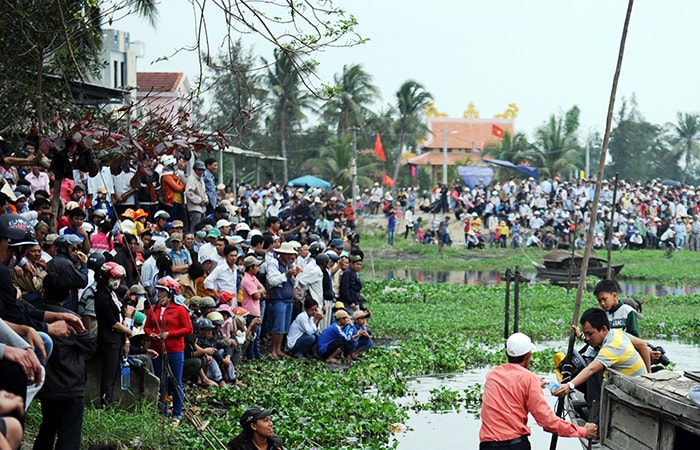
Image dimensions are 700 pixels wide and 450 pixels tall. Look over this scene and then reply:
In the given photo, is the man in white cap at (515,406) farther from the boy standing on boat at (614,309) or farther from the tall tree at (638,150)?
the tall tree at (638,150)

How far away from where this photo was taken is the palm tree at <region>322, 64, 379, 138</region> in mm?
59906

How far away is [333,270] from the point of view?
2125cm

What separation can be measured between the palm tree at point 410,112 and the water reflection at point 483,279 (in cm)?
2226

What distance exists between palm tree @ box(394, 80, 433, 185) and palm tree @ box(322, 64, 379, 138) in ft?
8.06

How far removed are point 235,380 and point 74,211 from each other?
3.19 metres

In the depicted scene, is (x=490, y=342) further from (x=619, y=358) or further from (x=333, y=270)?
(x=619, y=358)

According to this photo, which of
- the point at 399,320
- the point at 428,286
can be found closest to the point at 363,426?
the point at 399,320

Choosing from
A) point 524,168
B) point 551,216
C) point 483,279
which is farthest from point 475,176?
point 483,279

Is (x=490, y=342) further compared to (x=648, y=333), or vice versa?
(x=648, y=333)

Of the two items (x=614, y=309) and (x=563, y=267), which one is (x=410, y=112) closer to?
(x=563, y=267)

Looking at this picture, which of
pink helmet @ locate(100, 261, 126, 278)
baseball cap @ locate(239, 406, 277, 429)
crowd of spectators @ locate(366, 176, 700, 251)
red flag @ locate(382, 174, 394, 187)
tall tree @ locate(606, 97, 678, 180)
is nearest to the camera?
baseball cap @ locate(239, 406, 277, 429)

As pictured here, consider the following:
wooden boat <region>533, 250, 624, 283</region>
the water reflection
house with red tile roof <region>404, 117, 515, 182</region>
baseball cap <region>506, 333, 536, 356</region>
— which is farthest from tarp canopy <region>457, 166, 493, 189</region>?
baseball cap <region>506, 333, 536, 356</region>

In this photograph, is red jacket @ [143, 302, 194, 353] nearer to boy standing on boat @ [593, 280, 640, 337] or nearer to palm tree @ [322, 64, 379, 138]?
boy standing on boat @ [593, 280, 640, 337]

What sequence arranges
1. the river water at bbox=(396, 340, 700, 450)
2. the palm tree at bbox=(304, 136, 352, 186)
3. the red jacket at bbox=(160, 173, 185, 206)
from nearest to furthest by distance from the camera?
the river water at bbox=(396, 340, 700, 450) < the red jacket at bbox=(160, 173, 185, 206) < the palm tree at bbox=(304, 136, 352, 186)
